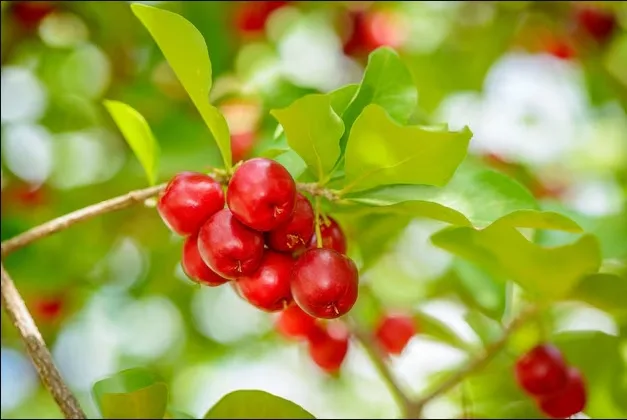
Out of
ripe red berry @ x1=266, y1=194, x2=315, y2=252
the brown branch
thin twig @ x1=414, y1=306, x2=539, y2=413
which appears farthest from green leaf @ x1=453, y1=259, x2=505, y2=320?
the brown branch

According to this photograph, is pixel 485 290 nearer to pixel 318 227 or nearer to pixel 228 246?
pixel 318 227

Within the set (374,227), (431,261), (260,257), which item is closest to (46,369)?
(260,257)

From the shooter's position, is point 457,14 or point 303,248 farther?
point 457,14

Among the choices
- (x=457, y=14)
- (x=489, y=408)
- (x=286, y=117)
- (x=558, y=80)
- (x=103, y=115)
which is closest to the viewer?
(x=286, y=117)

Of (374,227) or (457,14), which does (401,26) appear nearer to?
(457,14)

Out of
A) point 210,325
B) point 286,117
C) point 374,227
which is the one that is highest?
point 286,117

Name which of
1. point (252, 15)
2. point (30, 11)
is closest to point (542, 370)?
point (252, 15)

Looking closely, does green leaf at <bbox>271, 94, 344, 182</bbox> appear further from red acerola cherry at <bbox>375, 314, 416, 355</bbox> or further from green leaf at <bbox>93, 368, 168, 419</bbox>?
red acerola cherry at <bbox>375, 314, 416, 355</bbox>

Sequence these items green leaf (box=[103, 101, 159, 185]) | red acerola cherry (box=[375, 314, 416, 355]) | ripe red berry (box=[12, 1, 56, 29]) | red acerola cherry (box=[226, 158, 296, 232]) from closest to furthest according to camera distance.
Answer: red acerola cherry (box=[226, 158, 296, 232]) → green leaf (box=[103, 101, 159, 185]) → red acerola cherry (box=[375, 314, 416, 355]) → ripe red berry (box=[12, 1, 56, 29])

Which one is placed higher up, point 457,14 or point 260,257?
point 260,257
